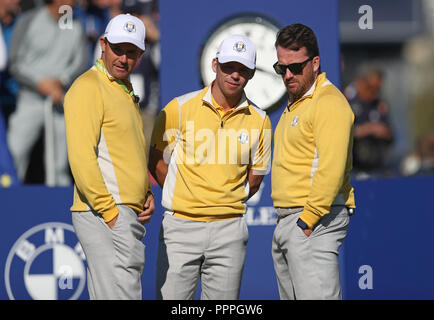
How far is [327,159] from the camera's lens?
4.76 metres

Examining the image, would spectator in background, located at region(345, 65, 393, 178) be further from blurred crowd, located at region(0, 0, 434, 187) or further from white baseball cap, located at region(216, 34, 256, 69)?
white baseball cap, located at region(216, 34, 256, 69)

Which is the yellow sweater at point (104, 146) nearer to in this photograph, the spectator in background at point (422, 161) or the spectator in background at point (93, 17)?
the spectator in background at point (93, 17)

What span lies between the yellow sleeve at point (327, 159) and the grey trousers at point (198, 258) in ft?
1.69

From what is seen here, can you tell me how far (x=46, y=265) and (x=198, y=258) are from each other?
7.02 ft

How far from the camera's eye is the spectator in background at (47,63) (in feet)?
24.7

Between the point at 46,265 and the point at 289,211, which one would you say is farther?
the point at 46,265

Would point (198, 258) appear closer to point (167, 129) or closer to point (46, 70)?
point (167, 129)

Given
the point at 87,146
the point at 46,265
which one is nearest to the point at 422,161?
the point at 46,265

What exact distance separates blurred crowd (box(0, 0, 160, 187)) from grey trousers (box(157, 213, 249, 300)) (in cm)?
265

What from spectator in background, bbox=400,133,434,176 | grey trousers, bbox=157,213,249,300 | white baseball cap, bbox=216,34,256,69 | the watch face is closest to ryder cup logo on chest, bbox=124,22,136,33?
white baseball cap, bbox=216,34,256,69

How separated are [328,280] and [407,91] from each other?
1835 centimetres

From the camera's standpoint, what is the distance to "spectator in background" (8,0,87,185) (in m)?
7.52

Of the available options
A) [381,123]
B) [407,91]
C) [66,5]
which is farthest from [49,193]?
[407,91]

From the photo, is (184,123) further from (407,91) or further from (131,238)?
(407,91)
